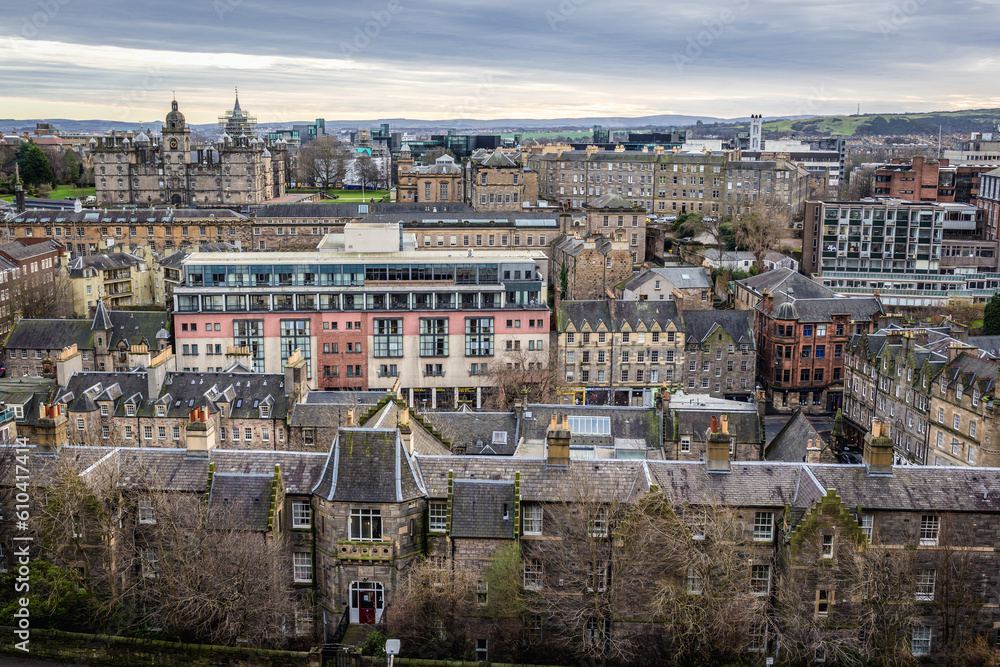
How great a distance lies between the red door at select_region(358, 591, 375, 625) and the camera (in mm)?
41219

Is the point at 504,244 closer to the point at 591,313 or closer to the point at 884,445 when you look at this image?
the point at 591,313

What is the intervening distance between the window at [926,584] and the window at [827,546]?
178 inches

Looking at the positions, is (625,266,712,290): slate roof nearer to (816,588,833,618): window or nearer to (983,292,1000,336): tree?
(983,292,1000,336): tree

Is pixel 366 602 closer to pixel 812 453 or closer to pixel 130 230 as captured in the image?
pixel 812 453

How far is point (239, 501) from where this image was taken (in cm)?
4206

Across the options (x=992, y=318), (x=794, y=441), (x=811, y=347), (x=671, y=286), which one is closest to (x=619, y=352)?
(x=671, y=286)

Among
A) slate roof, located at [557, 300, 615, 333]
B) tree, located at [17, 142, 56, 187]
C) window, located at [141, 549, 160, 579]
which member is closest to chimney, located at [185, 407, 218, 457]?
window, located at [141, 549, 160, 579]

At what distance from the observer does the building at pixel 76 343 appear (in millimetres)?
85500

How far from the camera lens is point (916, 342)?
7569 centimetres

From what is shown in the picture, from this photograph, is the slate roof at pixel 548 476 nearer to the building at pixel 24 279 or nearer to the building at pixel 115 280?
the building at pixel 24 279

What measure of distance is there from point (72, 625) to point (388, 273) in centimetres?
5164

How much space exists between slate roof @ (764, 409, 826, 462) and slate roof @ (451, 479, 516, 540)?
68.5 feet

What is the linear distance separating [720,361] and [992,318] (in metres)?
29.5

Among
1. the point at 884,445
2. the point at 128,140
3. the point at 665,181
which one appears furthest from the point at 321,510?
the point at 128,140
